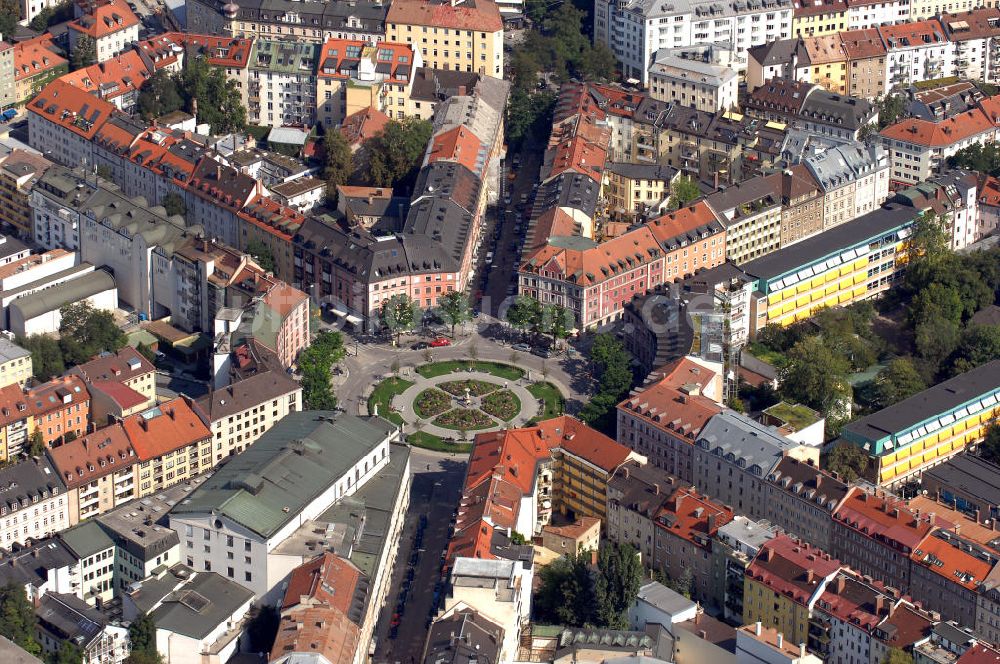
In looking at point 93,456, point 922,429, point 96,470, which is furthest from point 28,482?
point 922,429

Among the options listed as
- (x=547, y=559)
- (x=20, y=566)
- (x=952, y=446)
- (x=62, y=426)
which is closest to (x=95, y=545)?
(x=20, y=566)

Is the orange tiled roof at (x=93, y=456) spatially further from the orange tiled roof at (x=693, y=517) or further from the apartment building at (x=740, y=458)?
the apartment building at (x=740, y=458)

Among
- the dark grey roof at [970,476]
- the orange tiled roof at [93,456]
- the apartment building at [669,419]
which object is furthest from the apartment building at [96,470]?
the dark grey roof at [970,476]

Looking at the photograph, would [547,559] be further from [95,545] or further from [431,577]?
[95,545]

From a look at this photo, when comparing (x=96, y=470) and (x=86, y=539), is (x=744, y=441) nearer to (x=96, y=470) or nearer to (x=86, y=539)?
(x=96, y=470)

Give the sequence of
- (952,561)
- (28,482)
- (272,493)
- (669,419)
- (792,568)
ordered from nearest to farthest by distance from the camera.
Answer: (792,568) < (952,561) < (272,493) < (28,482) < (669,419)

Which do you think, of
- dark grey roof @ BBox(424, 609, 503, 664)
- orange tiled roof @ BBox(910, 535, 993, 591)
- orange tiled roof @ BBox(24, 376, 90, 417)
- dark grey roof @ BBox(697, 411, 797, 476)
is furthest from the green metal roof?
orange tiled roof @ BBox(910, 535, 993, 591)
